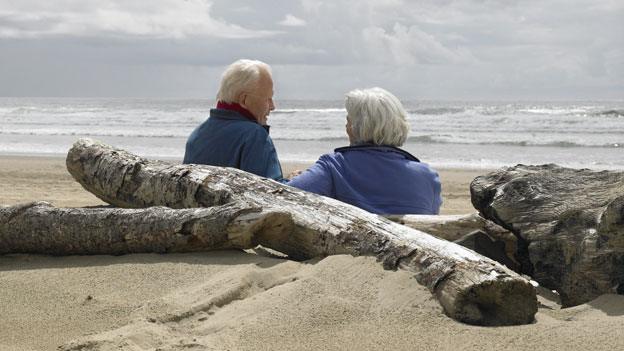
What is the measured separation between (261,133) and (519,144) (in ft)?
54.7

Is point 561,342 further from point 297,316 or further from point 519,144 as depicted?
point 519,144

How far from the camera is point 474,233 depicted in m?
5.01

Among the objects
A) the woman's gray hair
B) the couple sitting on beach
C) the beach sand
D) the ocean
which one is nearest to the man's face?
the couple sitting on beach

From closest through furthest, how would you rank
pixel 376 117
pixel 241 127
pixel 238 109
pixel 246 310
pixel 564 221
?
pixel 246 310
pixel 564 221
pixel 376 117
pixel 241 127
pixel 238 109

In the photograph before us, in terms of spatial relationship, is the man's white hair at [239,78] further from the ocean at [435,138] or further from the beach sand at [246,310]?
the ocean at [435,138]

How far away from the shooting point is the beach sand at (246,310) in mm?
3432

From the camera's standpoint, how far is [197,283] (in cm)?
423

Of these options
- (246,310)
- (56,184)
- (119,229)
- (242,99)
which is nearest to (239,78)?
(242,99)

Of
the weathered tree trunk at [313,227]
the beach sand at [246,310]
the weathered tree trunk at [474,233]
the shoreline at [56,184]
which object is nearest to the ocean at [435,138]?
the shoreline at [56,184]

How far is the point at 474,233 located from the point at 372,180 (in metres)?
0.78

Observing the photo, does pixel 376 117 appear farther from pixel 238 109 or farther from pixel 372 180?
pixel 238 109

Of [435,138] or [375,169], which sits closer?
[375,169]

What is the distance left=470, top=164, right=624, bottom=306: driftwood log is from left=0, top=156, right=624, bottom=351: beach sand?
0.17 metres

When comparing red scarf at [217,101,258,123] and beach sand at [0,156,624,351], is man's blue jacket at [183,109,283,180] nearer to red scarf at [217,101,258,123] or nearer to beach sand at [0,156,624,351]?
red scarf at [217,101,258,123]
